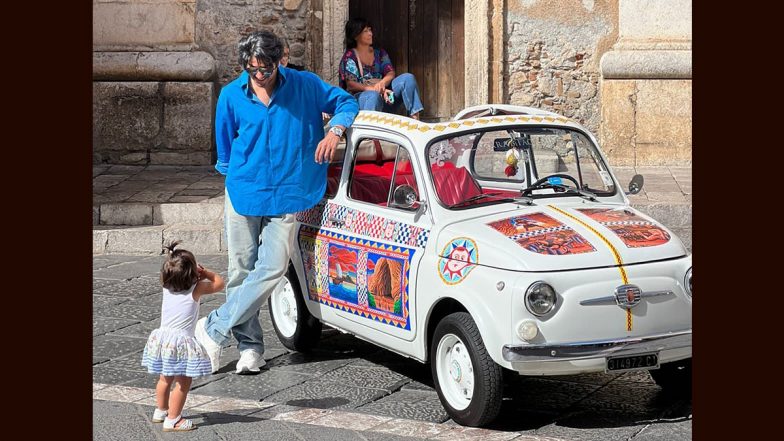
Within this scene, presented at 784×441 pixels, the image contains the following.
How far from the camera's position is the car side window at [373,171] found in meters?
7.75

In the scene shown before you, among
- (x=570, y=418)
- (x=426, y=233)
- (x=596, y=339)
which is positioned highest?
(x=426, y=233)

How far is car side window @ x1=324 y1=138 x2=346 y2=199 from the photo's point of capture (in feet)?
25.9

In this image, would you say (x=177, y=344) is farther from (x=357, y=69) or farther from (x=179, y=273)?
(x=357, y=69)

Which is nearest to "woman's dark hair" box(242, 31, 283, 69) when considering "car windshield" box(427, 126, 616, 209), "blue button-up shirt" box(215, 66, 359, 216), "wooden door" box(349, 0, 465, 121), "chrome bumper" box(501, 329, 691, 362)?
"blue button-up shirt" box(215, 66, 359, 216)

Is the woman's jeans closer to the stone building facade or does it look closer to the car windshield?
the stone building facade

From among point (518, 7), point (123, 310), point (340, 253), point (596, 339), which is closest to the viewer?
point (596, 339)

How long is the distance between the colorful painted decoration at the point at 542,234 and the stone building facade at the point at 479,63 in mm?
8300

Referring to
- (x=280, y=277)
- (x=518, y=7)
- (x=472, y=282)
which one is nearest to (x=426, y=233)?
(x=472, y=282)

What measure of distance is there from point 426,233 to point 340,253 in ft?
2.52

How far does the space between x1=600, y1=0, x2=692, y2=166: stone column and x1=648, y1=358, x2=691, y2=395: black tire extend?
8.03 meters

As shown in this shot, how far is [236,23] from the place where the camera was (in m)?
15.5

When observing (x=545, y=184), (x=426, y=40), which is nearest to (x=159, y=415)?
(x=545, y=184)

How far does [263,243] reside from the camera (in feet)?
25.1

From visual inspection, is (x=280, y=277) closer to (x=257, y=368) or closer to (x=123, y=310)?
(x=257, y=368)
